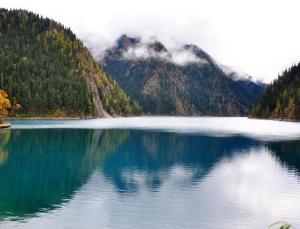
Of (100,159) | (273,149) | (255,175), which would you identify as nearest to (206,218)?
(255,175)

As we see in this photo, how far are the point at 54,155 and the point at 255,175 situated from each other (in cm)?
3352

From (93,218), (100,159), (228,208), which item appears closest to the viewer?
(93,218)

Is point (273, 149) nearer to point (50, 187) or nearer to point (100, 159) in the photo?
point (100, 159)

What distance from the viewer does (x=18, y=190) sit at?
44.5 metres

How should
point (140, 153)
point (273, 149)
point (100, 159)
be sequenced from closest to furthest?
point (100, 159)
point (140, 153)
point (273, 149)

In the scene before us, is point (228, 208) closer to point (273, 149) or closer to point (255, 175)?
point (255, 175)

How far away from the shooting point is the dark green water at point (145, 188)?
33.8 m

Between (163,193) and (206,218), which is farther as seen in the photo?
(163,193)

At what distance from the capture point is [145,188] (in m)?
46.7

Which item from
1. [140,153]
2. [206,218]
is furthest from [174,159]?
[206,218]

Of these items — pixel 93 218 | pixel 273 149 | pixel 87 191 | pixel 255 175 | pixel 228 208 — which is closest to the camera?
pixel 93 218

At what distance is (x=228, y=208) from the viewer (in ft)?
125

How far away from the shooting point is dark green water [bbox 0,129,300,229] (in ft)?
111

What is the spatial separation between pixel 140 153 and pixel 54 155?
1546cm
